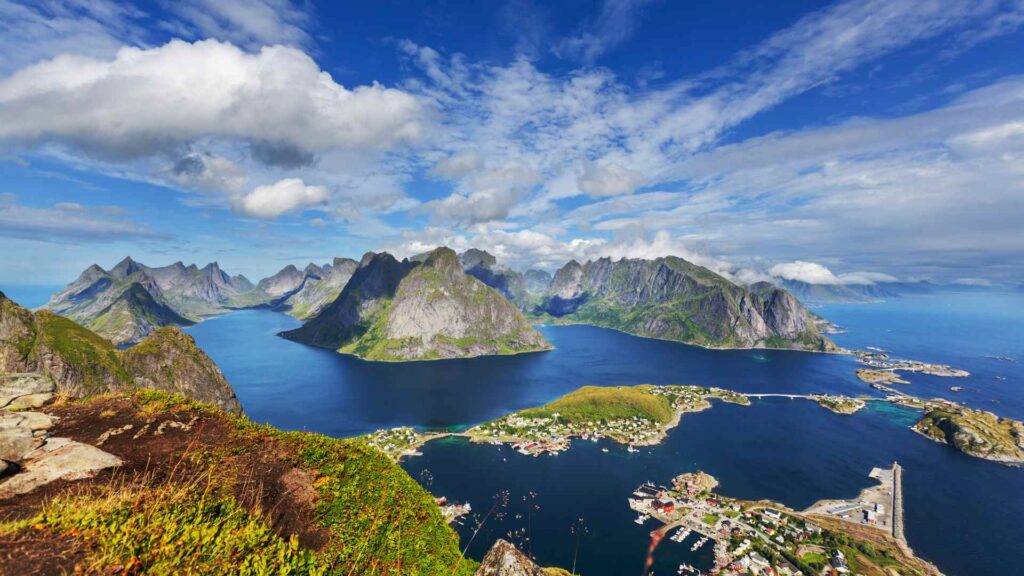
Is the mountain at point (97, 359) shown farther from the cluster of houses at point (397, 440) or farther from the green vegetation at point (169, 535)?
the green vegetation at point (169, 535)

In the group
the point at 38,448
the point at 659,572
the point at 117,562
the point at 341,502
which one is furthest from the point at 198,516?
the point at 659,572

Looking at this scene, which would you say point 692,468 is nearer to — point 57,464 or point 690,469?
point 690,469

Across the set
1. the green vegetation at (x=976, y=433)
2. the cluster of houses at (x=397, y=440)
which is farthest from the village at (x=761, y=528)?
the cluster of houses at (x=397, y=440)

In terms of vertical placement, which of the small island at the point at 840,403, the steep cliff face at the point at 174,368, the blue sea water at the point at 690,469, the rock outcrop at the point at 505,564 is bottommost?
the blue sea water at the point at 690,469

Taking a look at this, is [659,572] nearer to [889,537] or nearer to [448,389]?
[889,537]

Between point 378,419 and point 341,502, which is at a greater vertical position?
point 341,502

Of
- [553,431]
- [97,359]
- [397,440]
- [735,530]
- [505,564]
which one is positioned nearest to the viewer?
[505,564]

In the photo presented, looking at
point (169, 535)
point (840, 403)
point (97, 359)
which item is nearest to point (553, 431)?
point (97, 359)
